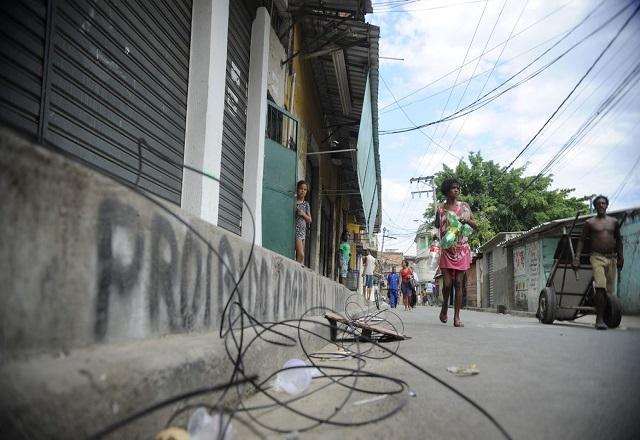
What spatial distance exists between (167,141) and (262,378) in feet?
9.58

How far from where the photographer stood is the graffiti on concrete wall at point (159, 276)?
1.44m

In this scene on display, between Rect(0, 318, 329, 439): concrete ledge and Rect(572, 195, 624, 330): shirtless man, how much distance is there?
541 centimetres

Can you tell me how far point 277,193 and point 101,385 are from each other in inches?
243

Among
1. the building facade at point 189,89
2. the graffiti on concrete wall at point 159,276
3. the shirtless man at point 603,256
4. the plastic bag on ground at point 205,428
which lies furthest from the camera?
the shirtless man at point 603,256

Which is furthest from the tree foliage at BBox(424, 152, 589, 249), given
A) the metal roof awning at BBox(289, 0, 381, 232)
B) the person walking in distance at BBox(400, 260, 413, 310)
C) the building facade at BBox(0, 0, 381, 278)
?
the building facade at BBox(0, 0, 381, 278)

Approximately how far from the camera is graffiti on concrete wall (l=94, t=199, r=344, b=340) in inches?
56.8

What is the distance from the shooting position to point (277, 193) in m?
7.22

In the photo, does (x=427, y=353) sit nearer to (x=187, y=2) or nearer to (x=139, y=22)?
(x=139, y=22)

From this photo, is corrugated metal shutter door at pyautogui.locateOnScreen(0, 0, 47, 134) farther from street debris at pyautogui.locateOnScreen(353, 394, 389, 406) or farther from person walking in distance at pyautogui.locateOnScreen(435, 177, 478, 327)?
person walking in distance at pyautogui.locateOnScreen(435, 177, 478, 327)

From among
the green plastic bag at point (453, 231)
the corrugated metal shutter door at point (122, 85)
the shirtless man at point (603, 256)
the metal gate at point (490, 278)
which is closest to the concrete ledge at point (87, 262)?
the corrugated metal shutter door at point (122, 85)

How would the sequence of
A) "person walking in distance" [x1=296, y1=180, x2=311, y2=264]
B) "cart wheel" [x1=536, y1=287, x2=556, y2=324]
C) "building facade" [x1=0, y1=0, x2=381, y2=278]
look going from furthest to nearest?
"person walking in distance" [x1=296, y1=180, x2=311, y2=264] → "cart wheel" [x1=536, y1=287, x2=556, y2=324] → "building facade" [x1=0, y1=0, x2=381, y2=278]

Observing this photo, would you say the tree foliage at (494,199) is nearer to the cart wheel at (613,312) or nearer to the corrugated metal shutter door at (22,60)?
the cart wheel at (613,312)

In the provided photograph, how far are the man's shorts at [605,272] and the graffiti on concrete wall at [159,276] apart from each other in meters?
4.94

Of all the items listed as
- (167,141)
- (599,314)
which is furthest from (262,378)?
(599,314)
